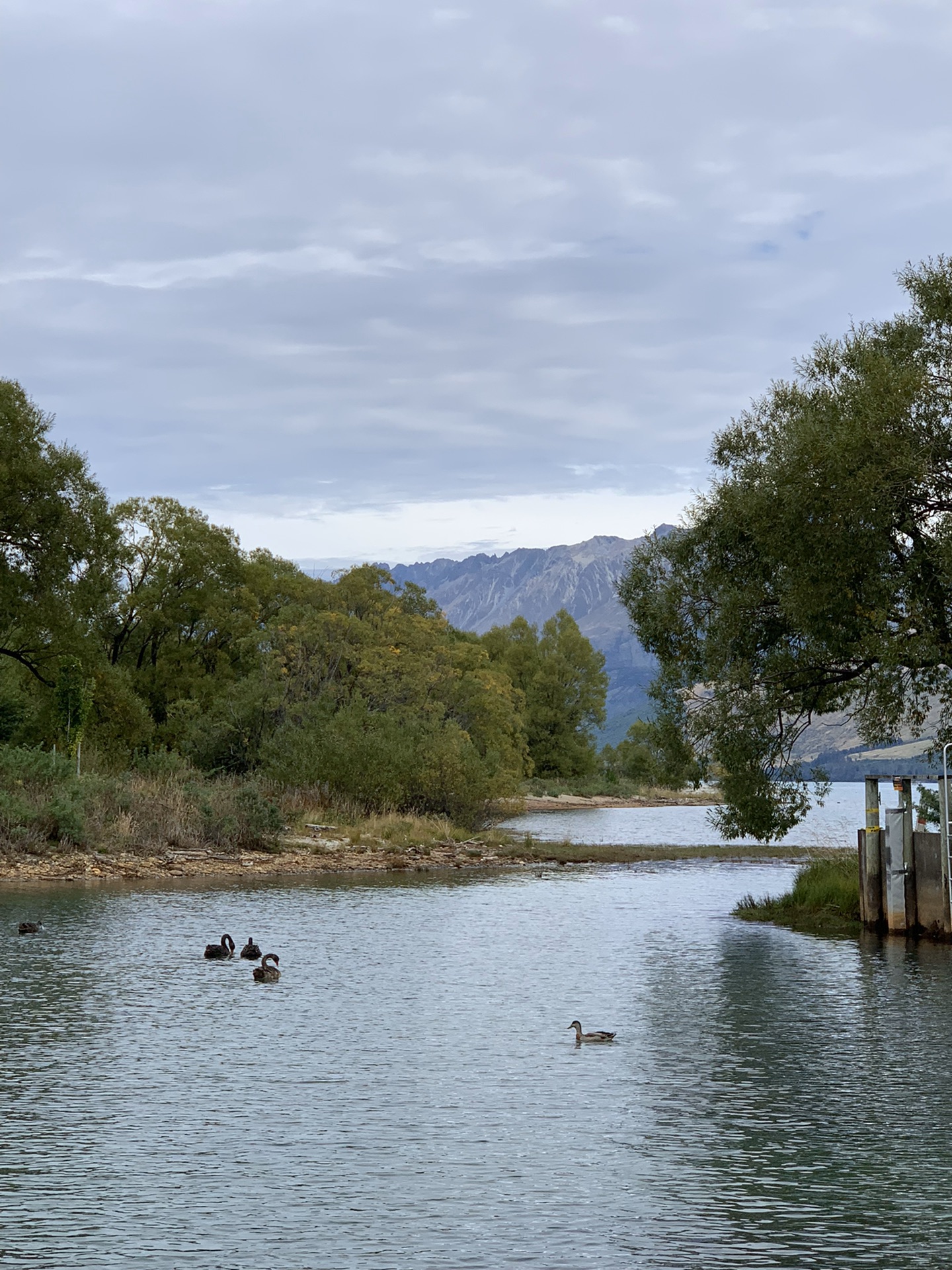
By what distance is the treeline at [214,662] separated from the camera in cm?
4197

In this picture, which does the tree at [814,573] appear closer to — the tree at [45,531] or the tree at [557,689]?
the tree at [45,531]

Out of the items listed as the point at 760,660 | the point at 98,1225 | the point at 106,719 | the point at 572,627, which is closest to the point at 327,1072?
the point at 98,1225

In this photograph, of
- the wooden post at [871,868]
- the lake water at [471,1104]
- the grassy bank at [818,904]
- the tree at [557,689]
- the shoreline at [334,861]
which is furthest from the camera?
the tree at [557,689]

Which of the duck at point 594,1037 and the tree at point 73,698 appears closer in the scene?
the duck at point 594,1037

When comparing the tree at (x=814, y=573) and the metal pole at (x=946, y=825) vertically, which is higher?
the tree at (x=814, y=573)

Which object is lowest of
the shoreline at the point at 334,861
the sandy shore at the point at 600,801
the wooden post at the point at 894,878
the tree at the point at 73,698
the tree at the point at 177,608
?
the sandy shore at the point at 600,801

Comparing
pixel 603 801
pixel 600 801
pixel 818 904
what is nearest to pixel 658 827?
pixel 600 801

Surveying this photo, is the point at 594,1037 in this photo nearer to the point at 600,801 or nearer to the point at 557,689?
the point at 600,801

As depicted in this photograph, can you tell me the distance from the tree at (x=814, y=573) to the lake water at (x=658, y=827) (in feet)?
73.5

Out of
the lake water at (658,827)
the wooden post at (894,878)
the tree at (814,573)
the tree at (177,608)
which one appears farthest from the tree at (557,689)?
the wooden post at (894,878)

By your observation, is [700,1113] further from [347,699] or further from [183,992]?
[347,699]

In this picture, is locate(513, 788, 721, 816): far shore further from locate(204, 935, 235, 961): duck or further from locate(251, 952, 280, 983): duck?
locate(251, 952, 280, 983): duck

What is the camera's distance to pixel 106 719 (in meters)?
54.6

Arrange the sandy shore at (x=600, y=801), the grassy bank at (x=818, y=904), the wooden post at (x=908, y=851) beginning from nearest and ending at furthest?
the wooden post at (x=908, y=851)
the grassy bank at (x=818, y=904)
the sandy shore at (x=600, y=801)
